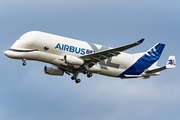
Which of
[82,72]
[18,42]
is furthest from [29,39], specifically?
[82,72]

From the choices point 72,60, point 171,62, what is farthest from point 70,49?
point 171,62

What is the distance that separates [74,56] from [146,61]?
13796mm

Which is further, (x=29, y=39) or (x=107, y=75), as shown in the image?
(x=107, y=75)

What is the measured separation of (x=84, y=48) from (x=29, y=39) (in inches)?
302

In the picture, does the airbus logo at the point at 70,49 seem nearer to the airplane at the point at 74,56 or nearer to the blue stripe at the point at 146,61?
the airplane at the point at 74,56

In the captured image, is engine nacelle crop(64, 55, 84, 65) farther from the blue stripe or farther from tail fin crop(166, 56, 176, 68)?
tail fin crop(166, 56, 176, 68)

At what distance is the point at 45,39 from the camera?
44406 millimetres

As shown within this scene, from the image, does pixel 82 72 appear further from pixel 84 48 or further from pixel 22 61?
pixel 22 61

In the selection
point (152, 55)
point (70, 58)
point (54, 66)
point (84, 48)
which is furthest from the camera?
point (152, 55)

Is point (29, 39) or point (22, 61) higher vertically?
point (29, 39)

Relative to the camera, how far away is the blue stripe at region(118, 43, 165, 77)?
50.9 metres

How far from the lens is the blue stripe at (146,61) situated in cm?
5088

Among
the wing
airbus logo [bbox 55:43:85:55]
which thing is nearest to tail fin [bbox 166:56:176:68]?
the wing

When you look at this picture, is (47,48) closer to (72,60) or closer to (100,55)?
(72,60)
